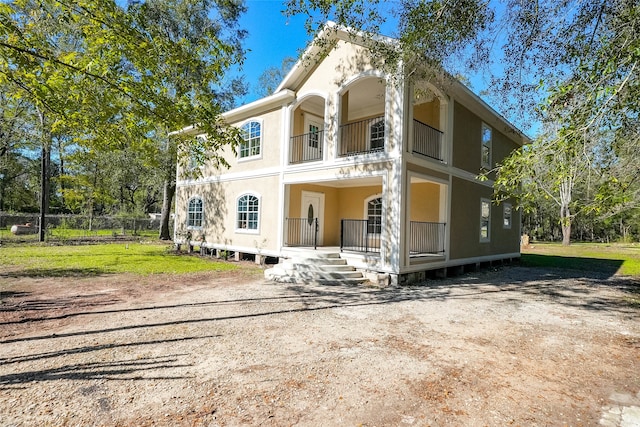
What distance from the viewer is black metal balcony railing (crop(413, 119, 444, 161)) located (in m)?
10.5

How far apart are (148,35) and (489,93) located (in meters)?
7.75

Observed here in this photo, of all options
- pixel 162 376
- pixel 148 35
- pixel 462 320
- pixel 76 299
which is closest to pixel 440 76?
pixel 462 320

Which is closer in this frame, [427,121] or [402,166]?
[402,166]

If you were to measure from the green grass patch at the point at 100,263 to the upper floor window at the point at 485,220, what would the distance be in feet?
30.9

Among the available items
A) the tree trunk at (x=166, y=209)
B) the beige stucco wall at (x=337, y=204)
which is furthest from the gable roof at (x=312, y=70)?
the tree trunk at (x=166, y=209)

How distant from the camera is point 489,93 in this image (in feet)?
25.7

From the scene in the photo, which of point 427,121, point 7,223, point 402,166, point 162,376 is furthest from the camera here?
point 7,223

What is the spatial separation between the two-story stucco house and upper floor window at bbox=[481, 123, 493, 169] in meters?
0.08

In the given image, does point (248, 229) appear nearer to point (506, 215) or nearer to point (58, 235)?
point (506, 215)

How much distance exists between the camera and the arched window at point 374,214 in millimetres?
13252

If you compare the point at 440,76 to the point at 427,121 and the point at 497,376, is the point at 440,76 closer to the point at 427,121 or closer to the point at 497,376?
the point at 427,121

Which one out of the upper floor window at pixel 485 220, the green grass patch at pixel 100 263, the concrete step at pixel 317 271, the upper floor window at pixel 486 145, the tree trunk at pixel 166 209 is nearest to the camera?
the concrete step at pixel 317 271

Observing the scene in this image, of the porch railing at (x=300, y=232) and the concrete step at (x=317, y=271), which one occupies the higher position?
the porch railing at (x=300, y=232)

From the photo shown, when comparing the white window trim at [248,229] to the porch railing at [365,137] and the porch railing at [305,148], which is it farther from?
the porch railing at [365,137]
